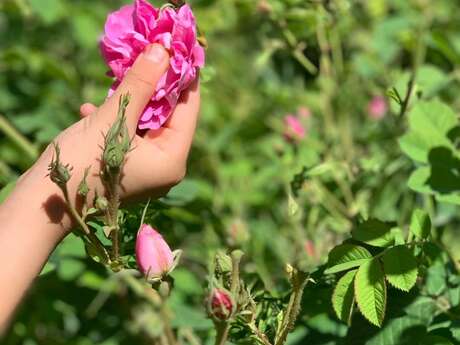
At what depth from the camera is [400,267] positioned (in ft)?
3.59

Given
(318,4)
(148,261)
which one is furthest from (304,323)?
(318,4)

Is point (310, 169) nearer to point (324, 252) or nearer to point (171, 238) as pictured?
point (324, 252)

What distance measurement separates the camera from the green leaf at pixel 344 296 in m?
1.08

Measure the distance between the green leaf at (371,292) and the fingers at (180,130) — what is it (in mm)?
287

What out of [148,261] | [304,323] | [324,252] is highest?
[148,261]

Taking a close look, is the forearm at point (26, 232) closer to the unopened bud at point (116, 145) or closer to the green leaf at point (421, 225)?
the unopened bud at point (116, 145)

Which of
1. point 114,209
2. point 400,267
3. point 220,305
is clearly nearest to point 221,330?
point 220,305

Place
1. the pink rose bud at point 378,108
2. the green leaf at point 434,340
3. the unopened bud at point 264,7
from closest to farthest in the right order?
the green leaf at point 434,340 < the unopened bud at point 264,7 < the pink rose bud at point 378,108

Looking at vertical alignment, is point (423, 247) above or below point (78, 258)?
above

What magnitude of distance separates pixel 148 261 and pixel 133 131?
0.16 metres

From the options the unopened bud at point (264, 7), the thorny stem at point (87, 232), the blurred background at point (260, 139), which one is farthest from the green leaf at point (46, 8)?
the thorny stem at point (87, 232)

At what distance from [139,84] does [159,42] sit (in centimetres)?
7

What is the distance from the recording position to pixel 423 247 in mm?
1182

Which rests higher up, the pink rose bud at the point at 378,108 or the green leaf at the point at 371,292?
the green leaf at the point at 371,292
